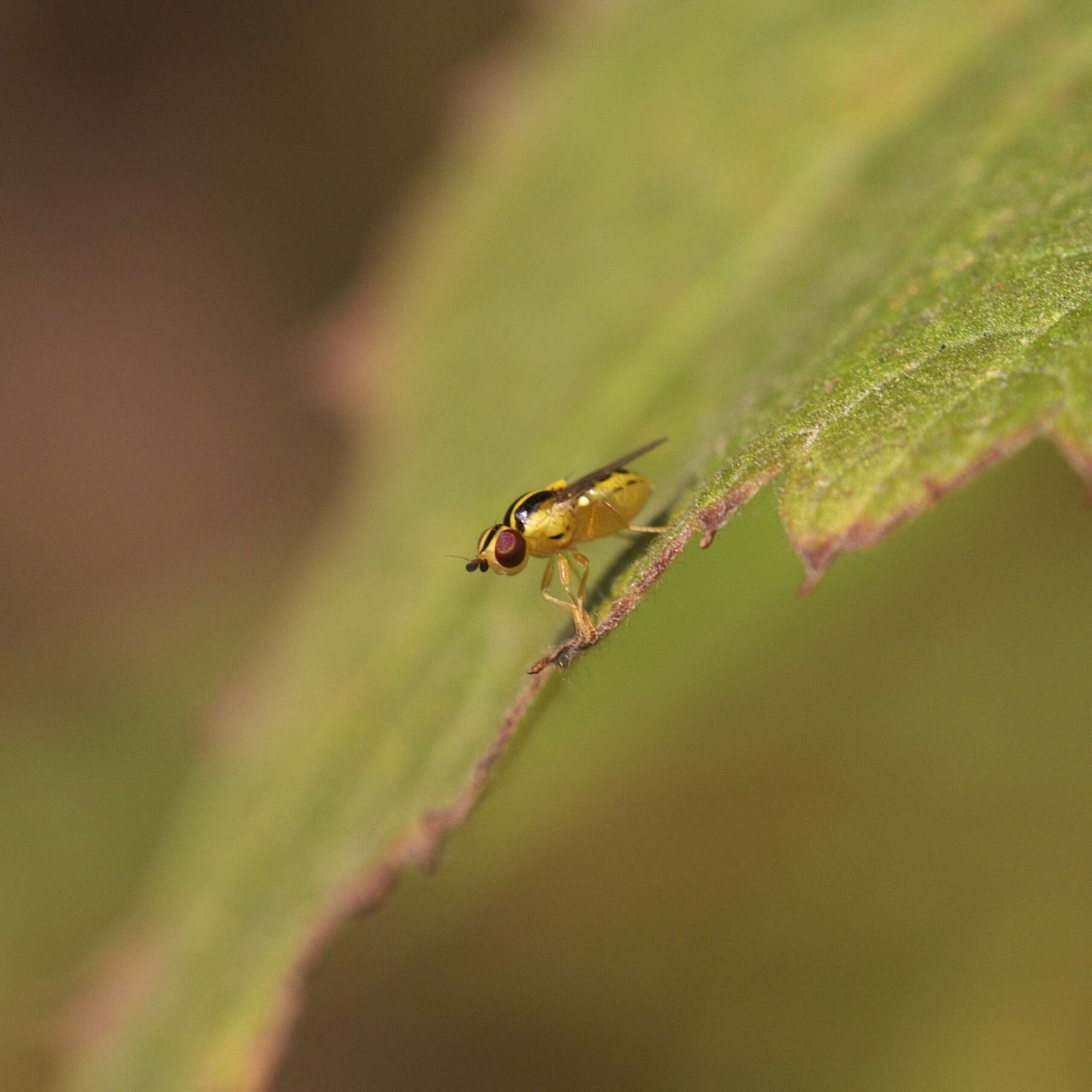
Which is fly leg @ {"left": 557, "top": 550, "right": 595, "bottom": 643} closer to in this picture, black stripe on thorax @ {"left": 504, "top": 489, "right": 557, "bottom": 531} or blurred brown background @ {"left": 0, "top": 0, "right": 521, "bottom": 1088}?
black stripe on thorax @ {"left": 504, "top": 489, "right": 557, "bottom": 531}

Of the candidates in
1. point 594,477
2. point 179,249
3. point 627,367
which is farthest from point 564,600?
point 179,249

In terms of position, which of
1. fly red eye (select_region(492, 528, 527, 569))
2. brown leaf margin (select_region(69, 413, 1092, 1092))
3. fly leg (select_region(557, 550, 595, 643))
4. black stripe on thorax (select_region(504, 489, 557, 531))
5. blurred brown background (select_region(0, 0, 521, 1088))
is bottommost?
brown leaf margin (select_region(69, 413, 1092, 1092))

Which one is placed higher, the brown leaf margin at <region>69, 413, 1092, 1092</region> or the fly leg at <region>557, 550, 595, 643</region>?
the fly leg at <region>557, 550, 595, 643</region>

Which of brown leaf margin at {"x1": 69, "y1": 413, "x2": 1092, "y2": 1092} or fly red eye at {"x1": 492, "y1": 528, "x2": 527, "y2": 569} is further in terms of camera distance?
fly red eye at {"x1": 492, "y1": 528, "x2": 527, "y2": 569}

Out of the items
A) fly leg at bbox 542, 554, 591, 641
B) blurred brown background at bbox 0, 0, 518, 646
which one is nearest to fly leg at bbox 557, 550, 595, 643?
fly leg at bbox 542, 554, 591, 641

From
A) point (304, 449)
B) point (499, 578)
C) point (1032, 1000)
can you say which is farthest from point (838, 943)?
point (304, 449)

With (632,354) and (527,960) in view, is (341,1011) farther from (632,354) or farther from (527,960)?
(632,354)
